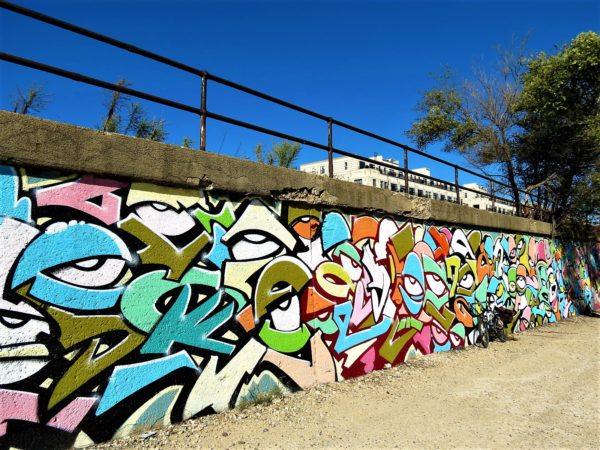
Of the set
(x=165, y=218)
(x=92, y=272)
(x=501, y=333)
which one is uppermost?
(x=165, y=218)

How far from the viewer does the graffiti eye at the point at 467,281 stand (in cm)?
898

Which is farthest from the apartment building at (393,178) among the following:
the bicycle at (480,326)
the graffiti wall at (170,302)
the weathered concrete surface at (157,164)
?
the bicycle at (480,326)

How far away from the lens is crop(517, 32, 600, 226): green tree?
12109mm

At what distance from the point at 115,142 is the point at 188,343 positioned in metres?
2.06

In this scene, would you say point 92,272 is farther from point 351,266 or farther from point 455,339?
point 455,339

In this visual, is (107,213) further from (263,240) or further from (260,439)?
(260,439)

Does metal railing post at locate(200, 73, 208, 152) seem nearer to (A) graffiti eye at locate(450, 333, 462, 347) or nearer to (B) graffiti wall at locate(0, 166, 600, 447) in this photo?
(B) graffiti wall at locate(0, 166, 600, 447)

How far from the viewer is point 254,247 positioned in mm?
5035

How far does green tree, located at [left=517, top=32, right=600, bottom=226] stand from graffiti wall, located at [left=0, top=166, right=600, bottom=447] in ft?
28.6

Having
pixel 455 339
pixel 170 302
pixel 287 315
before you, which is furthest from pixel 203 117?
pixel 455 339

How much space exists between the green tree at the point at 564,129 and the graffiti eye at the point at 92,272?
12645 mm

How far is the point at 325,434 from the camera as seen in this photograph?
13.8 feet

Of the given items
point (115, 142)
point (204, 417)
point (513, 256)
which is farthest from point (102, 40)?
point (513, 256)

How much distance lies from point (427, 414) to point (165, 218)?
3.62m
